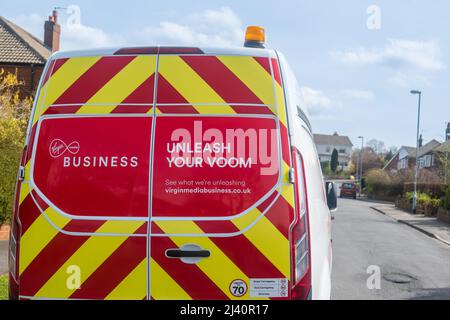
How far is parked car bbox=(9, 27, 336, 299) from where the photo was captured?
3.43 meters

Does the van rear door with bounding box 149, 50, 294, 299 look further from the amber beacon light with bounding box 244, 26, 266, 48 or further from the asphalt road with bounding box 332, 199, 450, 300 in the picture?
the asphalt road with bounding box 332, 199, 450, 300

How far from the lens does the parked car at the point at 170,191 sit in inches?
135

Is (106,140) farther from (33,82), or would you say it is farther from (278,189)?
(33,82)

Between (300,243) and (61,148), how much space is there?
158cm

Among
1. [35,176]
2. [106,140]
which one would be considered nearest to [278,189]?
[106,140]

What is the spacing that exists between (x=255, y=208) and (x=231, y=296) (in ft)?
1.81

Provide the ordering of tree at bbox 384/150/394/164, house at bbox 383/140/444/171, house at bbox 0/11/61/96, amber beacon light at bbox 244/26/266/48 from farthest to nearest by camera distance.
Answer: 1. tree at bbox 384/150/394/164
2. house at bbox 383/140/444/171
3. house at bbox 0/11/61/96
4. amber beacon light at bbox 244/26/266/48

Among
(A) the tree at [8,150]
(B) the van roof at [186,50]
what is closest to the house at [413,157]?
(A) the tree at [8,150]

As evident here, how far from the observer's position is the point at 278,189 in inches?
135

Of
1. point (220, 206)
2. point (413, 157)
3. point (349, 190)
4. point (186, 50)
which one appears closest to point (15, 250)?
point (220, 206)

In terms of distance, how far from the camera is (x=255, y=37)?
425cm

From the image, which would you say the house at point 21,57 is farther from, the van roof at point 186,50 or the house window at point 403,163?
the house window at point 403,163

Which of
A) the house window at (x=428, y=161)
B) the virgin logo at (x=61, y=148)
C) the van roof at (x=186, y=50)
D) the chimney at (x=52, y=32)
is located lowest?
the virgin logo at (x=61, y=148)

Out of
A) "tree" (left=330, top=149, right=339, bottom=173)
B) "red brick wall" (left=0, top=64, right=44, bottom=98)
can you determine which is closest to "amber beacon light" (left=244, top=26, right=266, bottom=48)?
"red brick wall" (left=0, top=64, right=44, bottom=98)
